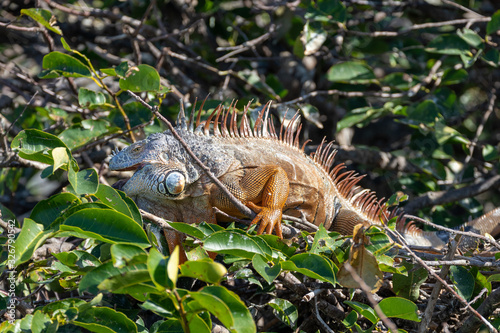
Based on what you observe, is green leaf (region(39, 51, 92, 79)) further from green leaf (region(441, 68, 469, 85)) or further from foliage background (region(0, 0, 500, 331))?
green leaf (region(441, 68, 469, 85))

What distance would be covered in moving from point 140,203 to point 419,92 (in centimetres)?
319

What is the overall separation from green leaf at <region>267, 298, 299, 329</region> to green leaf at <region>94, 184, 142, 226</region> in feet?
2.97

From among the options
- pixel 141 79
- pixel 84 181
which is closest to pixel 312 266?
pixel 84 181

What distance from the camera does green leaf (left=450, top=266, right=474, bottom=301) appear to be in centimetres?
298

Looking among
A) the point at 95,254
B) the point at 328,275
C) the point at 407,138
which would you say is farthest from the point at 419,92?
the point at 95,254

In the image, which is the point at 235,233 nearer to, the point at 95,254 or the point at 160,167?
the point at 95,254

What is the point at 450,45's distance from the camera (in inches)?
190

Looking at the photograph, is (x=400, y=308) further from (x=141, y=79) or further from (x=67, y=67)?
(x=67, y=67)

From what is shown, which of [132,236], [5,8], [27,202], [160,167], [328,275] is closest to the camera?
[132,236]

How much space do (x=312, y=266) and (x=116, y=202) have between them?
3.22 feet

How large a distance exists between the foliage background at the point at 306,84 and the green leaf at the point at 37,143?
64 centimetres

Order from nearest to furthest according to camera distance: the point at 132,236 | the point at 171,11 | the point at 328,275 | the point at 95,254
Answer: the point at 132,236, the point at 328,275, the point at 95,254, the point at 171,11

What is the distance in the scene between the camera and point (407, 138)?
6.28 metres

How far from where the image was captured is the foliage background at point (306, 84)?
177 inches
